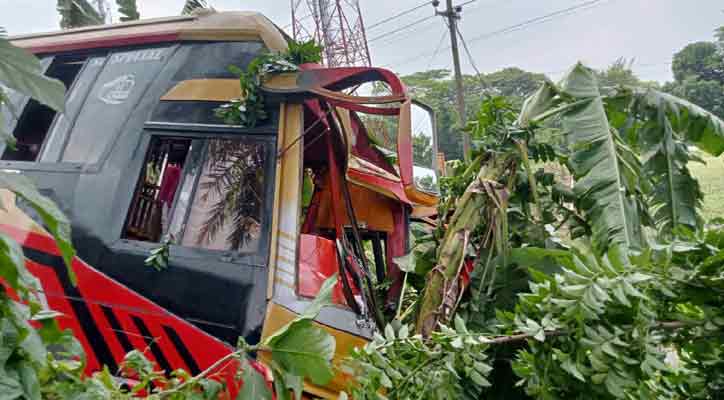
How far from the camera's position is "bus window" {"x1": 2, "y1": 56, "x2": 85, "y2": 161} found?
361 centimetres

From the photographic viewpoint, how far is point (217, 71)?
3068 millimetres

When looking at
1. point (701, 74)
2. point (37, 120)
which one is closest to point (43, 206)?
point (37, 120)

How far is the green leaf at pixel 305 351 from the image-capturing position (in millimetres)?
1164

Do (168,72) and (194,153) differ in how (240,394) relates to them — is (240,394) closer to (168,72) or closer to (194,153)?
(194,153)

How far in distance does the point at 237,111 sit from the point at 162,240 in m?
0.77

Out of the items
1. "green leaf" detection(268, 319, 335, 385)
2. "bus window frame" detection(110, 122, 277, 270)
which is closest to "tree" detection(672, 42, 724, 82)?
"bus window frame" detection(110, 122, 277, 270)

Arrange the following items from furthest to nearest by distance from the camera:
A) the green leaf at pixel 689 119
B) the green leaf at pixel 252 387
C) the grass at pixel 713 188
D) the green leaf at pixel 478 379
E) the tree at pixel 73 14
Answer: the grass at pixel 713 188, the tree at pixel 73 14, the green leaf at pixel 689 119, the green leaf at pixel 478 379, the green leaf at pixel 252 387

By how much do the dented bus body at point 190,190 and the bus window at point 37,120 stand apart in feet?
0.10

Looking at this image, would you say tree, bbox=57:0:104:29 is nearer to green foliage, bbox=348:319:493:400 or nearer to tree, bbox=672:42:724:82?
green foliage, bbox=348:319:493:400

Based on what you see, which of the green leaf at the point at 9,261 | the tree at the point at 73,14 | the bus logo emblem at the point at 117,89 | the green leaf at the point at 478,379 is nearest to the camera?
the green leaf at the point at 9,261

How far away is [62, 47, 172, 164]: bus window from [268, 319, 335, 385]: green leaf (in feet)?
7.81

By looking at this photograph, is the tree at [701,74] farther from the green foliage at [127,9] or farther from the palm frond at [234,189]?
the palm frond at [234,189]

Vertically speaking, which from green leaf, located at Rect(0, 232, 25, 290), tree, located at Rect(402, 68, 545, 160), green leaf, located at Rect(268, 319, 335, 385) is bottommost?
green leaf, located at Rect(268, 319, 335, 385)

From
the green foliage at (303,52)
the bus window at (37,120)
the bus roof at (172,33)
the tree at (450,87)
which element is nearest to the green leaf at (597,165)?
the green foliage at (303,52)
